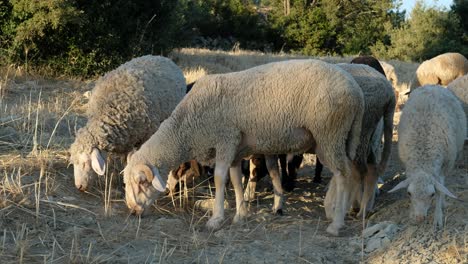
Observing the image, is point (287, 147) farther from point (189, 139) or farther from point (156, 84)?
point (156, 84)

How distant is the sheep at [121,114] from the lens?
23.6ft

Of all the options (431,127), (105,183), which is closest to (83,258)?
(105,183)

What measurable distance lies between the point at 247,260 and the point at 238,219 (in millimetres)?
1186

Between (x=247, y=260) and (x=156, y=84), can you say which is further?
(x=156, y=84)

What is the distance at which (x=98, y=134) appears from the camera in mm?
7293

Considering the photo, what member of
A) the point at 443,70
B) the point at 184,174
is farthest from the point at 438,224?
the point at 443,70

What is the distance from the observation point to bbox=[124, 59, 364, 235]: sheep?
6191 mm

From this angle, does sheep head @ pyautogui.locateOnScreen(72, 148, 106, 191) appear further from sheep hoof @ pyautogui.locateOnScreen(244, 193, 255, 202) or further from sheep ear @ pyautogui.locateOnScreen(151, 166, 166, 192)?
sheep hoof @ pyautogui.locateOnScreen(244, 193, 255, 202)

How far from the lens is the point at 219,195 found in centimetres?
635

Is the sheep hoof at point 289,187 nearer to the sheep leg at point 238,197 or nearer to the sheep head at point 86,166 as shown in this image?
the sheep leg at point 238,197

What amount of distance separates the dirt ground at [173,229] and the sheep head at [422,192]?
13cm

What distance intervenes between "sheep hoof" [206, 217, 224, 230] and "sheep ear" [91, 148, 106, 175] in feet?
5.03

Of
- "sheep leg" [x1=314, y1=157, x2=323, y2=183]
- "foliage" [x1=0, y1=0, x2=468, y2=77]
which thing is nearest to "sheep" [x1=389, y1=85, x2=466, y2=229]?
"sheep leg" [x1=314, y1=157, x2=323, y2=183]

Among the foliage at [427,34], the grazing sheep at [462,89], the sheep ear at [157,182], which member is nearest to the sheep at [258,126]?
the sheep ear at [157,182]
